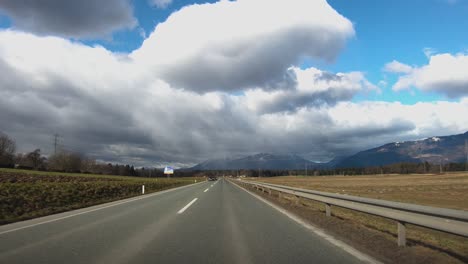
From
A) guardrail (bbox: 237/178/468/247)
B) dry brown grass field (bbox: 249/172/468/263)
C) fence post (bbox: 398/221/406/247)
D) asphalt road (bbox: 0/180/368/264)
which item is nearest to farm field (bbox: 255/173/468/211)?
dry brown grass field (bbox: 249/172/468/263)

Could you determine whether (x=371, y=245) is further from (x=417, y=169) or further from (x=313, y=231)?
(x=417, y=169)

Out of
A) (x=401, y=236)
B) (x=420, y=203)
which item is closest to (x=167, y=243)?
(x=401, y=236)

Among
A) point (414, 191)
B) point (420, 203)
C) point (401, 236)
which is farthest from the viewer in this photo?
point (414, 191)

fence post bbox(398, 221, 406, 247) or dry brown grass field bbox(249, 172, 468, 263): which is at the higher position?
fence post bbox(398, 221, 406, 247)

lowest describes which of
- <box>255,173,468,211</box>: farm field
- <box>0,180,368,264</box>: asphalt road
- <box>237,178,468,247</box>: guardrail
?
<box>255,173,468,211</box>: farm field

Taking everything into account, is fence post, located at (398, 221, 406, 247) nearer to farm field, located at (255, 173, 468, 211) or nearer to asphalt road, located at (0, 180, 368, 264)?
asphalt road, located at (0, 180, 368, 264)

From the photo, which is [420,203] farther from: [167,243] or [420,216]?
[167,243]

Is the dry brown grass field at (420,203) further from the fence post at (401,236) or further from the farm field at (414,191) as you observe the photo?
the fence post at (401,236)

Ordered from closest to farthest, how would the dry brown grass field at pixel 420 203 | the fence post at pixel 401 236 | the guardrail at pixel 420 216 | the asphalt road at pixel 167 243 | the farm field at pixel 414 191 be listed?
the guardrail at pixel 420 216, the asphalt road at pixel 167 243, the fence post at pixel 401 236, the dry brown grass field at pixel 420 203, the farm field at pixel 414 191

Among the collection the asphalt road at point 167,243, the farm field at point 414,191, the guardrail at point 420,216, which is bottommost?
the farm field at point 414,191

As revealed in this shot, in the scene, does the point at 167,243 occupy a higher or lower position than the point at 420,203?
higher

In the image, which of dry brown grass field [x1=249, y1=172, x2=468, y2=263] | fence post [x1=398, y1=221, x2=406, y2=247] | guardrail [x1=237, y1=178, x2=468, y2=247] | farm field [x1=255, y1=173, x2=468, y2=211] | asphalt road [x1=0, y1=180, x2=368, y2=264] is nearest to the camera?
guardrail [x1=237, y1=178, x2=468, y2=247]

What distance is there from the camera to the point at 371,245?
7.85 meters

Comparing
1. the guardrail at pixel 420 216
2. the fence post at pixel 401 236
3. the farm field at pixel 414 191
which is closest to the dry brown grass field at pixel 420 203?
the farm field at pixel 414 191
